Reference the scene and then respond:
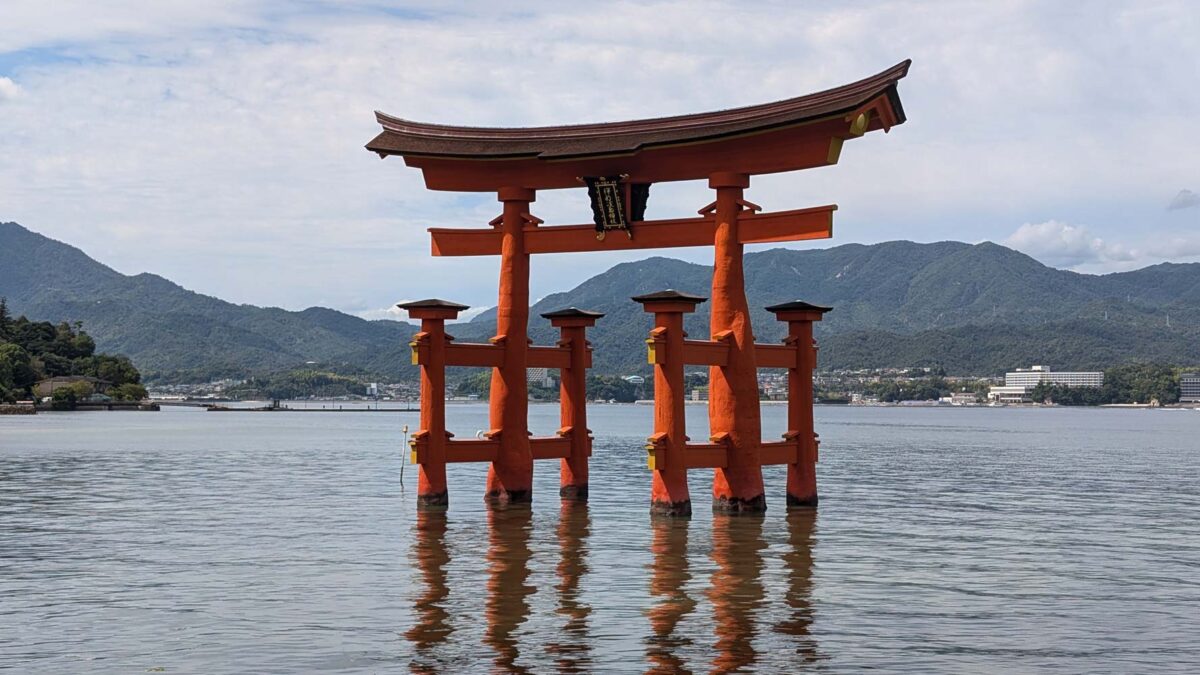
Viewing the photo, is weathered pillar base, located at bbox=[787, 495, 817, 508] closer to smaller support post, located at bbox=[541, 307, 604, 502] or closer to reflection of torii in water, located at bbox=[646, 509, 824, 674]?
reflection of torii in water, located at bbox=[646, 509, 824, 674]

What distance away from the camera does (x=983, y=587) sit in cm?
1920

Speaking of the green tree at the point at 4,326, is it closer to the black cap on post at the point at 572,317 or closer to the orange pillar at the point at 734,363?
the black cap on post at the point at 572,317

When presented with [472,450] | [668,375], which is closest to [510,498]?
[472,450]

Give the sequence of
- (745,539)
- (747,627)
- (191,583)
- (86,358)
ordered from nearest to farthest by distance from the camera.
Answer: (747,627) < (191,583) < (745,539) < (86,358)

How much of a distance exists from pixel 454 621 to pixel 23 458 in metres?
43.9

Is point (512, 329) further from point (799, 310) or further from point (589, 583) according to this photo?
point (589, 583)

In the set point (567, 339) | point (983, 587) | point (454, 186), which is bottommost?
point (983, 587)

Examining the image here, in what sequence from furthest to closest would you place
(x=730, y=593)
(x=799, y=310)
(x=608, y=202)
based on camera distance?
(x=799, y=310) < (x=608, y=202) < (x=730, y=593)

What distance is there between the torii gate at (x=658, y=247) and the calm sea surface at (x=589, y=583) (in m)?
1.24

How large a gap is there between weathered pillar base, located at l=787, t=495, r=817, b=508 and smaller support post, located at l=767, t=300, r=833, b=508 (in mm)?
591

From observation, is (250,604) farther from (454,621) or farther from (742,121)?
(742,121)

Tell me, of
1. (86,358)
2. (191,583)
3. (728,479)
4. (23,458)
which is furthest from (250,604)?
(86,358)

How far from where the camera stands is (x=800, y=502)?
92.3 ft

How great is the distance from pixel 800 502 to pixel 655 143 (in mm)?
8223
